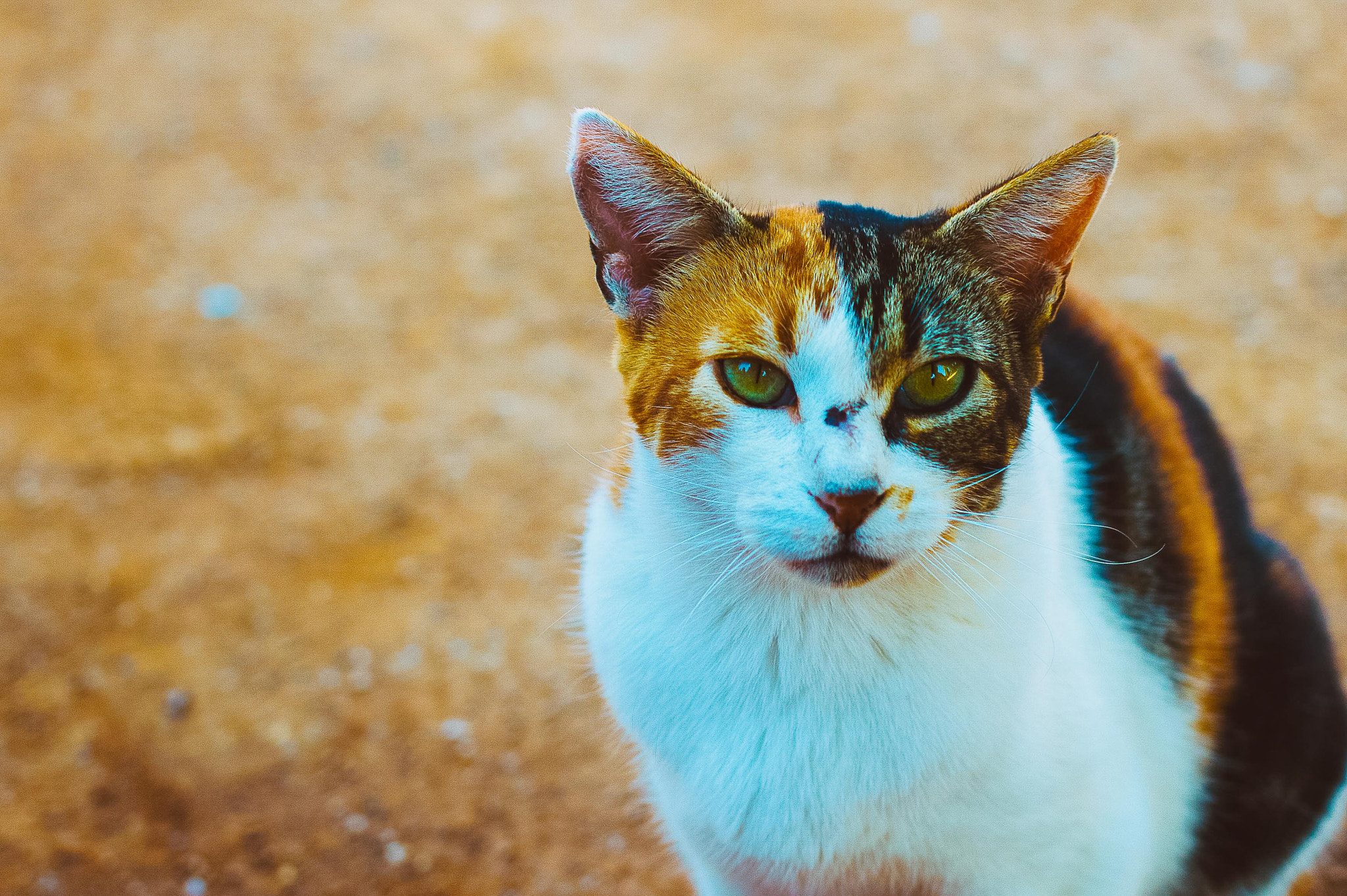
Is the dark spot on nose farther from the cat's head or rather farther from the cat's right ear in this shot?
the cat's right ear

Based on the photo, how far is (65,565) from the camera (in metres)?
2.79

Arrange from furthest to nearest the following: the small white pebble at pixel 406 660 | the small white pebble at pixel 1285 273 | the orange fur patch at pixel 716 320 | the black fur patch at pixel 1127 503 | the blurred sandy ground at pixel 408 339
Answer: the small white pebble at pixel 1285 273
the small white pebble at pixel 406 660
the blurred sandy ground at pixel 408 339
the black fur patch at pixel 1127 503
the orange fur patch at pixel 716 320

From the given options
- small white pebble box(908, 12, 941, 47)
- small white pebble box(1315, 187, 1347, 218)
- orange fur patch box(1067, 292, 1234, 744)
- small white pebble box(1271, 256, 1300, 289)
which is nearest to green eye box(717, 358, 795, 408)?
orange fur patch box(1067, 292, 1234, 744)

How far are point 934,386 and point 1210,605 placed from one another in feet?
2.42

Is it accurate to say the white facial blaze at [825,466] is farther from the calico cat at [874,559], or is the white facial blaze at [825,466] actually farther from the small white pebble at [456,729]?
the small white pebble at [456,729]

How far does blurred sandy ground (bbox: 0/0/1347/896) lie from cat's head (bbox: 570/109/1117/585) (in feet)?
3.55

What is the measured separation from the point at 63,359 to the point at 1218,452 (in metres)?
3.41

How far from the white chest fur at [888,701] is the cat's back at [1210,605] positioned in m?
0.18

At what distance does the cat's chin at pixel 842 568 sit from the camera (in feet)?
3.88

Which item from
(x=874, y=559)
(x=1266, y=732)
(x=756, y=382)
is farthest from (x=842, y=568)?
(x=1266, y=732)

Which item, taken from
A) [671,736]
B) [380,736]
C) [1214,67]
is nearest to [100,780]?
[380,736]

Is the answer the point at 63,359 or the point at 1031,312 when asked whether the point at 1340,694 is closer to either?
the point at 1031,312

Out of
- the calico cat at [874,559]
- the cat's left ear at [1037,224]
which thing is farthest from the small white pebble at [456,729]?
the cat's left ear at [1037,224]

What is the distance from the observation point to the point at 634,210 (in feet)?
4.26
